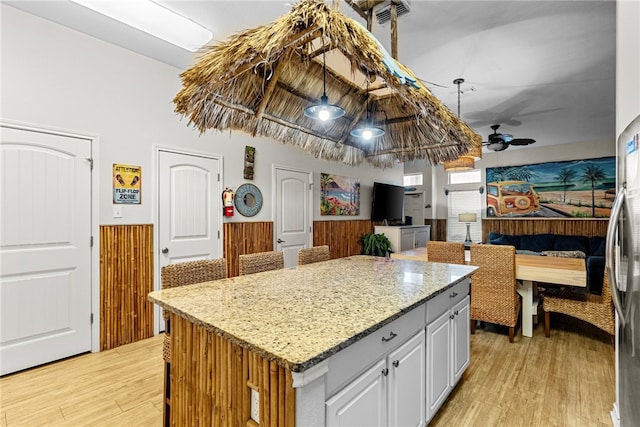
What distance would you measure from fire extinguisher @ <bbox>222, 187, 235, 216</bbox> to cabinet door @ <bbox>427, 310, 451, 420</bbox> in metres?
2.77

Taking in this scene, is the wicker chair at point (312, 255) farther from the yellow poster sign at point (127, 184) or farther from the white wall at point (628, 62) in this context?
the white wall at point (628, 62)

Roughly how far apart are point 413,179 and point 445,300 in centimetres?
724

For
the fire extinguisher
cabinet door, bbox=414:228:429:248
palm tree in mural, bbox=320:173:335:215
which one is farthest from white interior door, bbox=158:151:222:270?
cabinet door, bbox=414:228:429:248

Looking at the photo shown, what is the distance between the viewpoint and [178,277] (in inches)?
74.3

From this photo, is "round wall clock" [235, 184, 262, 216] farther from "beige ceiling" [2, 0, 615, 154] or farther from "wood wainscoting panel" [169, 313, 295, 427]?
"wood wainscoting panel" [169, 313, 295, 427]

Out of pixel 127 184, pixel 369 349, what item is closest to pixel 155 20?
pixel 127 184

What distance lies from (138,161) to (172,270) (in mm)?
1911

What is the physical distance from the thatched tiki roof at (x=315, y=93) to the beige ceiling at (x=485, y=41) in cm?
62

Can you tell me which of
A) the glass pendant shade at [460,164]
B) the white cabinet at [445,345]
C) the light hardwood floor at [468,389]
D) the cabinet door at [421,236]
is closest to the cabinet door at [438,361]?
the white cabinet at [445,345]

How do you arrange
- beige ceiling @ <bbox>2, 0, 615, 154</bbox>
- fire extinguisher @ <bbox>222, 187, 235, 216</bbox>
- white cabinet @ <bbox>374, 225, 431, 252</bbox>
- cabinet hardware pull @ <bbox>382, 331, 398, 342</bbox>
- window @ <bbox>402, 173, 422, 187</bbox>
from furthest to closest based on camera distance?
window @ <bbox>402, 173, 422, 187</bbox> → white cabinet @ <bbox>374, 225, 431, 252</bbox> → fire extinguisher @ <bbox>222, 187, 235, 216</bbox> → beige ceiling @ <bbox>2, 0, 615, 154</bbox> → cabinet hardware pull @ <bbox>382, 331, 398, 342</bbox>

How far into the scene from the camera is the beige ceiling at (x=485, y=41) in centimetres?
244

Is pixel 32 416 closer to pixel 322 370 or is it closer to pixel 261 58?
pixel 322 370

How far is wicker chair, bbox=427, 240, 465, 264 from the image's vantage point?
3301mm

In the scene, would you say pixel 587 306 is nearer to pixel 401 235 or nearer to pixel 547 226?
pixel 401 235
